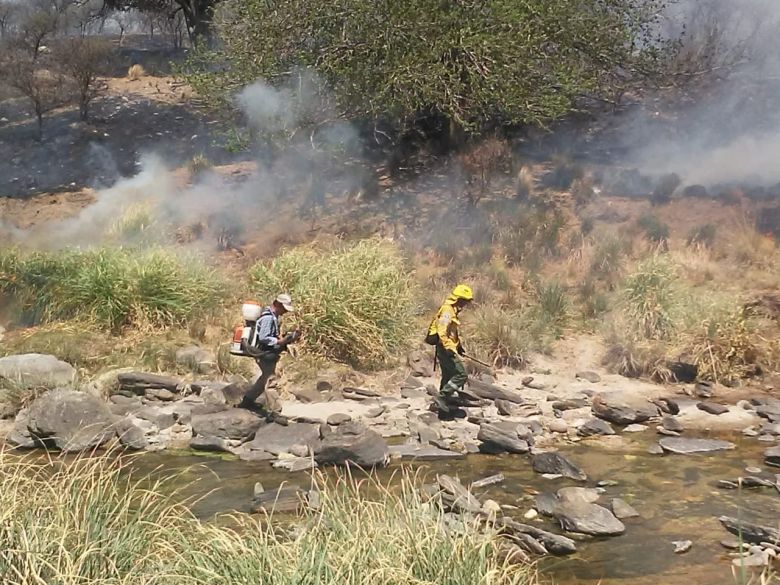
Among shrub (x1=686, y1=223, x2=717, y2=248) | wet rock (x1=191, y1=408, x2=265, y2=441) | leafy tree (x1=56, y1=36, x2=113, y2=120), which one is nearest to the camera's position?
wet rock (x1=191, y1=408, x2=265, y2=441)

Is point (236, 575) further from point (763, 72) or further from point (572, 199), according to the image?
point (763, 72)

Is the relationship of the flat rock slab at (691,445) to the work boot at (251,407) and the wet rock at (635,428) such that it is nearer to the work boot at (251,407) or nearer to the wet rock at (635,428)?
the wet rock at (635,428)

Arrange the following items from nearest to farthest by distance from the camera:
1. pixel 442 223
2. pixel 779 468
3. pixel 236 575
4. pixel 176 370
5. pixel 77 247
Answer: pixel 236 575 < pixel 779 468 < pixel 176 370 < pixel 77 247 < pixel 442 223

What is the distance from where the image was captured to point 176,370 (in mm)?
11164

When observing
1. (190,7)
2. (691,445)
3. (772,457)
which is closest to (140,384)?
(691,445)

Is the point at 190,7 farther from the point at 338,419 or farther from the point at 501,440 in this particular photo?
the point at 501,440

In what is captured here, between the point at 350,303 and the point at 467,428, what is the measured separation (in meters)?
2.82

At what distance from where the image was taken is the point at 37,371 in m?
10.3

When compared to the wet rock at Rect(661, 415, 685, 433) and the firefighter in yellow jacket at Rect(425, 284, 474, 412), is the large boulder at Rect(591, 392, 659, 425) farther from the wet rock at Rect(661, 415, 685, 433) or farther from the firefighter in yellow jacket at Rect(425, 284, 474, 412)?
the firefighter in yellow jacket at Rect(425, 284, 474, 412)

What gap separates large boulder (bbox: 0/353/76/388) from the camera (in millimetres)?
10109

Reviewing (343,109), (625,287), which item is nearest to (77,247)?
(343,109)

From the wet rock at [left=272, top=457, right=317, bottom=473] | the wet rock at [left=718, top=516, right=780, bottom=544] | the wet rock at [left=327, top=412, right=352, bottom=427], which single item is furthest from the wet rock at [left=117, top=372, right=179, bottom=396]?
the wet rock at [left=718, top=516, right=780, bottom=544]

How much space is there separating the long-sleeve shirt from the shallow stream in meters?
1.34

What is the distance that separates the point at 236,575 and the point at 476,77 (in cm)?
1270
